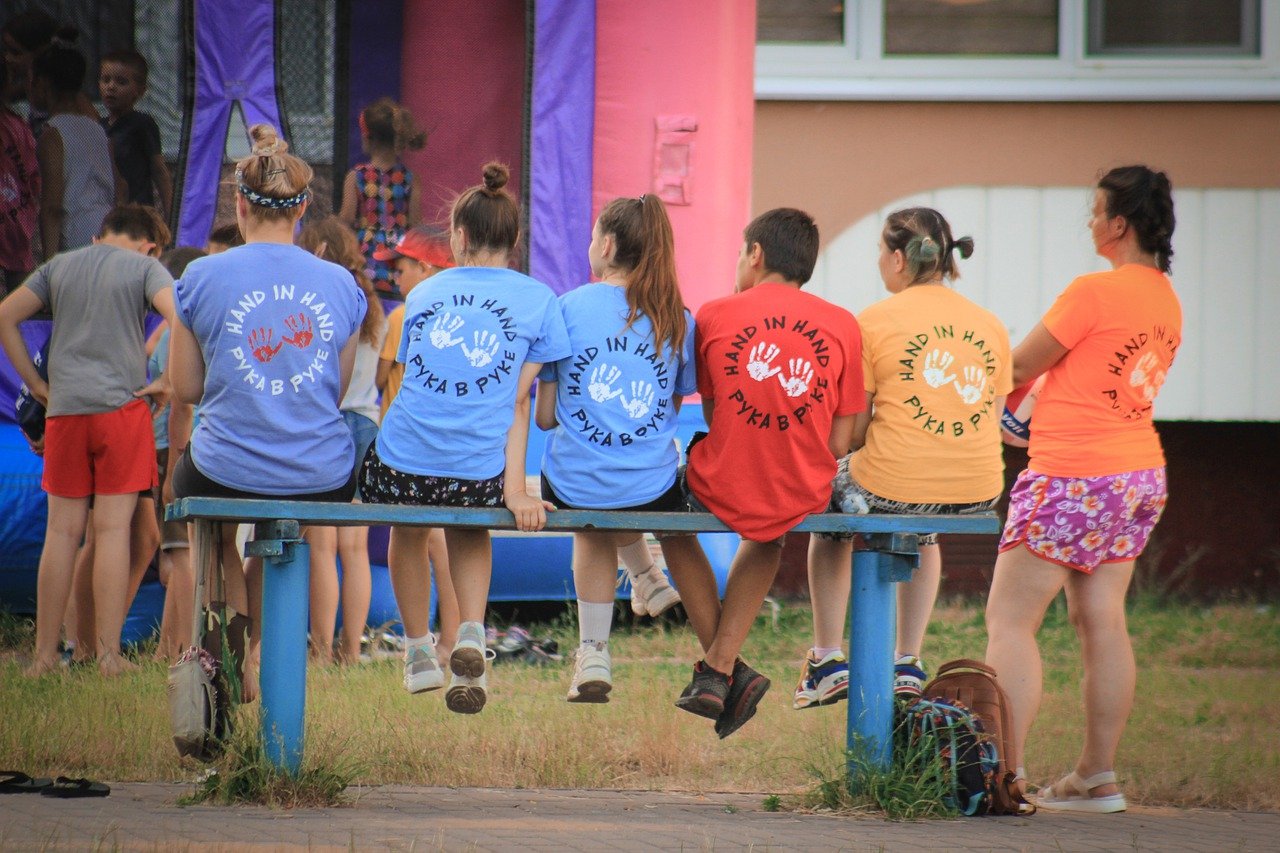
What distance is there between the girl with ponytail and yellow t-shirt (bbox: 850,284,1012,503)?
0.60 metres

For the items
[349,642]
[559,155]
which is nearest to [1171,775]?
[349,642]

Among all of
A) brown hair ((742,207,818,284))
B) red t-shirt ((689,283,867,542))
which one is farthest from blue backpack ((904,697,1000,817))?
brown hair ((742,207,818,284))

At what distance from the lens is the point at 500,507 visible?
4637 mm

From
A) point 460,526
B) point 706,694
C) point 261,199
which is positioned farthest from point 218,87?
point 706,694

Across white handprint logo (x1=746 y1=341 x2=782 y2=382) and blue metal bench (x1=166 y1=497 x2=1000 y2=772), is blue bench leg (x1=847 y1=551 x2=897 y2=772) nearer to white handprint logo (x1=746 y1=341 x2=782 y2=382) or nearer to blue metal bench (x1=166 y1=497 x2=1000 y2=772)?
blue metal bench (x1=166 y1=497 x2=1000 y2=772)

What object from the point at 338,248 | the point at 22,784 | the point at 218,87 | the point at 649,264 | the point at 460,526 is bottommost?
the point at 22,784

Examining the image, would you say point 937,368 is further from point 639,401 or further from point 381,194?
point 381,194

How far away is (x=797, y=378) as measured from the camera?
15.4 feet

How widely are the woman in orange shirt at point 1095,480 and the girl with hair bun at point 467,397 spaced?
1522 millimetres

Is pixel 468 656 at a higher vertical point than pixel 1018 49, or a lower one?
lower

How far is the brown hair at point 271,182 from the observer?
4.66m

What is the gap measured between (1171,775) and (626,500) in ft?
→ 7.45

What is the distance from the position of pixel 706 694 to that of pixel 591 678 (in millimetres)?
352

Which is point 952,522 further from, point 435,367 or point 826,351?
point 435,367
